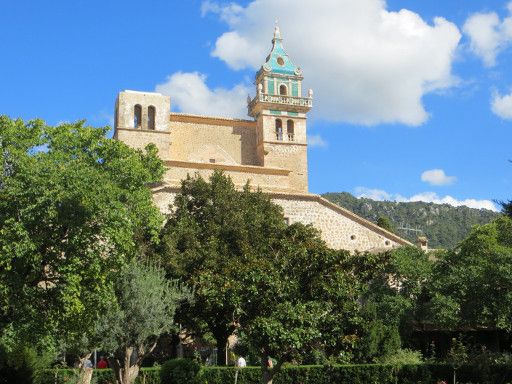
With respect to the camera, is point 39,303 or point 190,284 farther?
point 190,284

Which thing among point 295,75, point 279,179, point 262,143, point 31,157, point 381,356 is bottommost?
point 381,356

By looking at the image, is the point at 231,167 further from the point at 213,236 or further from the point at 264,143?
the point at 213,236

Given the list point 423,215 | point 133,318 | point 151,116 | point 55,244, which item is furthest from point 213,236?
point 423,215

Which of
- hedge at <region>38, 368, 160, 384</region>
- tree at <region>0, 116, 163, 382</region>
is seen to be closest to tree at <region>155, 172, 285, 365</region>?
hedge at <region>38, 368, 160, 384</region>

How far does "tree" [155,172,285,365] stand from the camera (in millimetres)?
25531

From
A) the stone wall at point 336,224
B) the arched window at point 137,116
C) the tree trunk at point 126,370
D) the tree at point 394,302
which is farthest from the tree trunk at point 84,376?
the arched window at point 137,116

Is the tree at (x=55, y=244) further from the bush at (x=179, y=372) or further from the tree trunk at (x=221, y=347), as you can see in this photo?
the tree trunk at (x=221, y=347)

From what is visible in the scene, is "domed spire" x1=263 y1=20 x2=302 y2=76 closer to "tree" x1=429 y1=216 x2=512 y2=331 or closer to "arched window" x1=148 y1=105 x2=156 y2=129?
"arched window" x1=148 y1=105 x2=156 y2=129

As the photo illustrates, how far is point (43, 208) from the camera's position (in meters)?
15.8

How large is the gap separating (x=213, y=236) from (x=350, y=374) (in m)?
8.57

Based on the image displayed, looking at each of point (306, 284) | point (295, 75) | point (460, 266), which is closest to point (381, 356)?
point (460, 266)

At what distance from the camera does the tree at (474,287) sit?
24906mm

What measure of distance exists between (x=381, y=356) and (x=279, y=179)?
17674 millimetres

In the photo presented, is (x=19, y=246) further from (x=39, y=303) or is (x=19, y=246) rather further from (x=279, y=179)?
(x=279, y=179)
